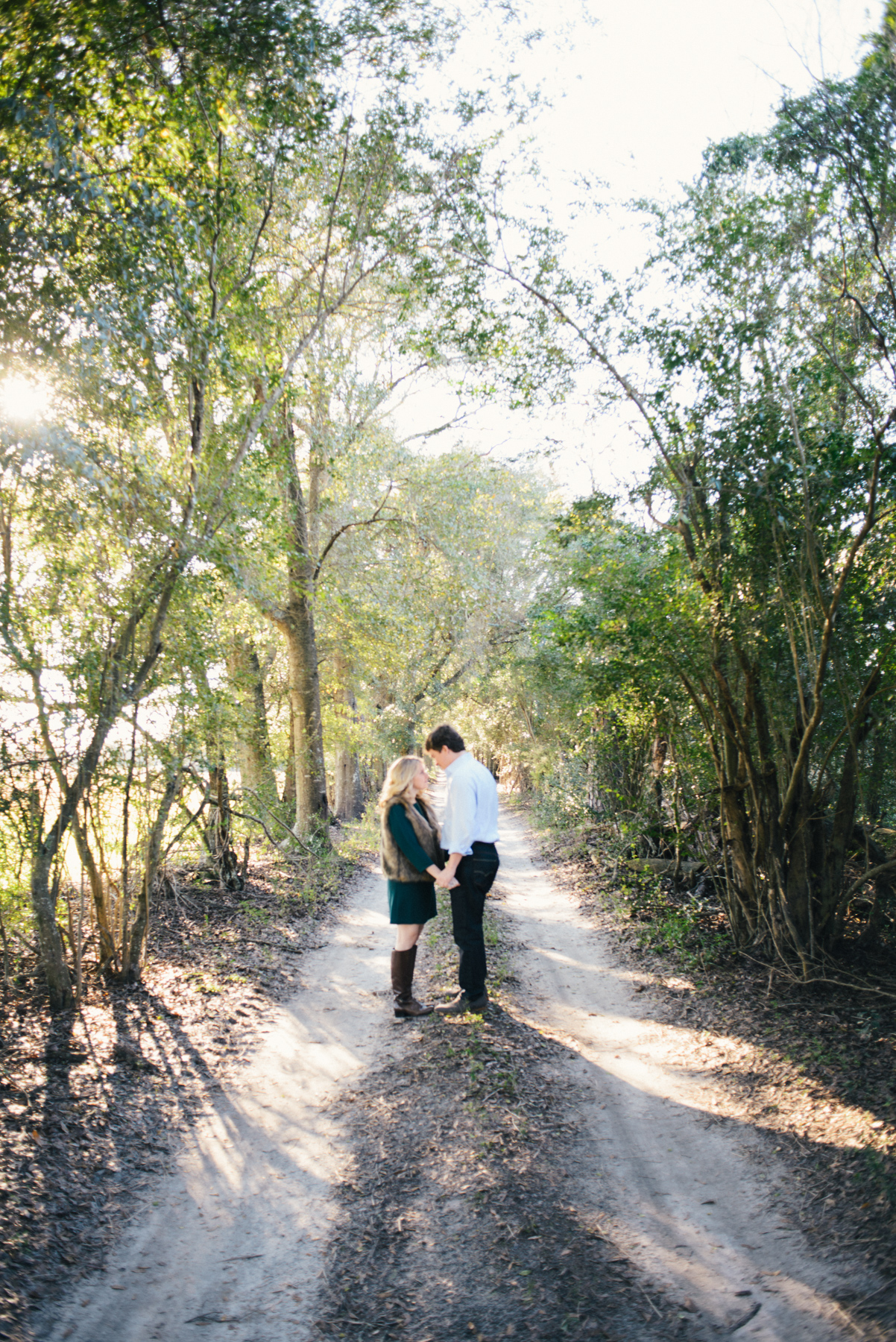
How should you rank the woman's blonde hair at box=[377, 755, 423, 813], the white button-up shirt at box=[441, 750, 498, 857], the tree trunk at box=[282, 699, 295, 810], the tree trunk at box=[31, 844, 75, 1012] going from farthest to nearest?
the tree trunk at box=[282, 699, 295, 810] → the woman's blonde hair at box=[377, 755, 423, 813] → the tree trunk at box=[31, 844, 75, 1012] → the white button-up shirt at box=[441, 750, 498, 857]

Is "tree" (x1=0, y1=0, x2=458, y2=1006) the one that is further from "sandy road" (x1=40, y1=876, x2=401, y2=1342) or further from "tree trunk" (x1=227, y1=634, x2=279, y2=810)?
"tree trunk" (x1=227, y1=634, x2=279, y2=810)

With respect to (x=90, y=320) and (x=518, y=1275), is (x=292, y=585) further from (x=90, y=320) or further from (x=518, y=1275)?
(x=518, y=1275)

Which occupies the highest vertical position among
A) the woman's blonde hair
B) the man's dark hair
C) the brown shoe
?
the man's dark hair

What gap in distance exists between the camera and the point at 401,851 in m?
5.38

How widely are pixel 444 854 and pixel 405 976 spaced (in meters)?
1.05

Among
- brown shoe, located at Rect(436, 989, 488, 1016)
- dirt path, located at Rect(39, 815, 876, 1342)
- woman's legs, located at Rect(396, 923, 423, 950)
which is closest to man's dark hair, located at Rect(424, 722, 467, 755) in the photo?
woman's legs, located at Rect(396, 923, 423, 950)

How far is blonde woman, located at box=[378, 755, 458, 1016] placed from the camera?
535cm

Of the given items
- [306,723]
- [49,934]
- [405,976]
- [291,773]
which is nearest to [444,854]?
[405,976]

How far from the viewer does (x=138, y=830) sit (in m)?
6.36

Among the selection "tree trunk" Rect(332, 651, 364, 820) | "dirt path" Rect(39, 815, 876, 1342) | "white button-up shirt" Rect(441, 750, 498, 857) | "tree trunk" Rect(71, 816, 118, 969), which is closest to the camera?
"dirt path" Rect(39, 815, 876, 1342)

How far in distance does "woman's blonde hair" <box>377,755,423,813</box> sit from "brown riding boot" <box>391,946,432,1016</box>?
115 cm

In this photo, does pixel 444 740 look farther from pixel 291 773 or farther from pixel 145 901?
pixel 291 773

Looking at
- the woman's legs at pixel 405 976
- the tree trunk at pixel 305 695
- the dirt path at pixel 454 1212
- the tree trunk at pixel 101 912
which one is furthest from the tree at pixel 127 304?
the tree trunk at pixel 305 695

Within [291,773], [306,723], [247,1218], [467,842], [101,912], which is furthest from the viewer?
[291,773]
